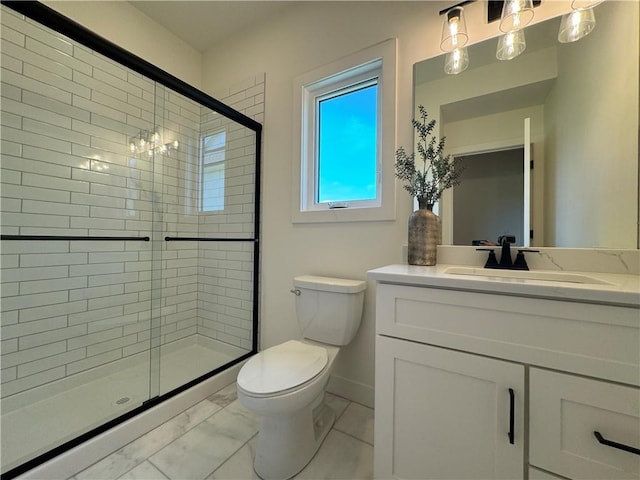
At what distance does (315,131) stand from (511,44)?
113 centimetres

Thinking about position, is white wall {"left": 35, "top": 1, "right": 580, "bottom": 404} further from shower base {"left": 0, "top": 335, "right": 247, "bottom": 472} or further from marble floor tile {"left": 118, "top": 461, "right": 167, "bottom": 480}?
marble floor tile {"left": 118, "top": 461, "right": 167, "bottom": 480}

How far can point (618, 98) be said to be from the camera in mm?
1004

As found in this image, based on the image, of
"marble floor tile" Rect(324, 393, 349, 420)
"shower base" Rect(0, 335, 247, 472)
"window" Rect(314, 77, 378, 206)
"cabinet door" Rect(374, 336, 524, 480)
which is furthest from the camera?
"window" Rect(314, 77, 378, 206)

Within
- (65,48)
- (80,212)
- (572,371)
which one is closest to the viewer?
(572,371)

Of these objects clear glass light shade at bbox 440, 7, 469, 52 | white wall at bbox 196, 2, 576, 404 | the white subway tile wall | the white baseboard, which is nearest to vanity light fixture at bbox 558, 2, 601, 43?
white wall at bbox 196, 2, 576, 404

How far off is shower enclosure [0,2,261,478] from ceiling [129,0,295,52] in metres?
0.61

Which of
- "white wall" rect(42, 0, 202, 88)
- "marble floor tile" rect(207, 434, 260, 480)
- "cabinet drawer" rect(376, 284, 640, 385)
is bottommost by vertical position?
"marble floor tile" rect(207, 434, 260, 480)

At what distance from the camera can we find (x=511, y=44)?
1181 mm

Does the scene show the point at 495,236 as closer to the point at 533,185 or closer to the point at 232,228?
the point at 533,185

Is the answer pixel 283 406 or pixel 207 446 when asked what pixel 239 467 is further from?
pixel 283 406

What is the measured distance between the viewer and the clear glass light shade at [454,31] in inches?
50.3

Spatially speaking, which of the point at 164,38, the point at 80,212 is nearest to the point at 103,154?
the point at 80,212

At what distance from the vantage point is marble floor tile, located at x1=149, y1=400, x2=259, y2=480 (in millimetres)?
1093

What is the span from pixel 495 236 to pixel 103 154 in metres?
2.41
